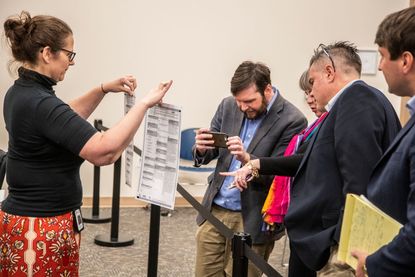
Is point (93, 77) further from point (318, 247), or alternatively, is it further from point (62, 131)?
point (318, 247)

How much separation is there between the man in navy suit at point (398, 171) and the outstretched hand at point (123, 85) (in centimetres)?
137

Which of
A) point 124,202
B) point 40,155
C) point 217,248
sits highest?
point 40,155

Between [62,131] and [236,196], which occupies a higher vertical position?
[62,131]

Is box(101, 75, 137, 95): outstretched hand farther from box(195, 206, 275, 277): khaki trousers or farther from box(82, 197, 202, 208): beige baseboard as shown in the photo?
box(82, 197, 202, 208): beige baseboard

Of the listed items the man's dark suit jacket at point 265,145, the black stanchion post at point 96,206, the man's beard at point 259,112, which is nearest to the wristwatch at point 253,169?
the man's dark suit jacket at point 265,145

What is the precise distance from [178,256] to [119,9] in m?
2.79

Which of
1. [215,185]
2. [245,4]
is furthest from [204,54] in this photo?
[215,185]

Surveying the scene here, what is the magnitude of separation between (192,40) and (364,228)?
16.5 feet

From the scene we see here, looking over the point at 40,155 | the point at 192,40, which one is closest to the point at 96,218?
the point at 192,40

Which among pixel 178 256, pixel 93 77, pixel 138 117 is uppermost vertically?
pixel 138 117

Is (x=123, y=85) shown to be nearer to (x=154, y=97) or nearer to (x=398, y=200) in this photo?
(x=154, y=97)

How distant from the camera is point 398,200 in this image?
1.60m

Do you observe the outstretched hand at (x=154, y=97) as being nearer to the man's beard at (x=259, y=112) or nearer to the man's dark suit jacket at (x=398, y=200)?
the man's beard at (x=259, y=112)

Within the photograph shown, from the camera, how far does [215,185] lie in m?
3.18
